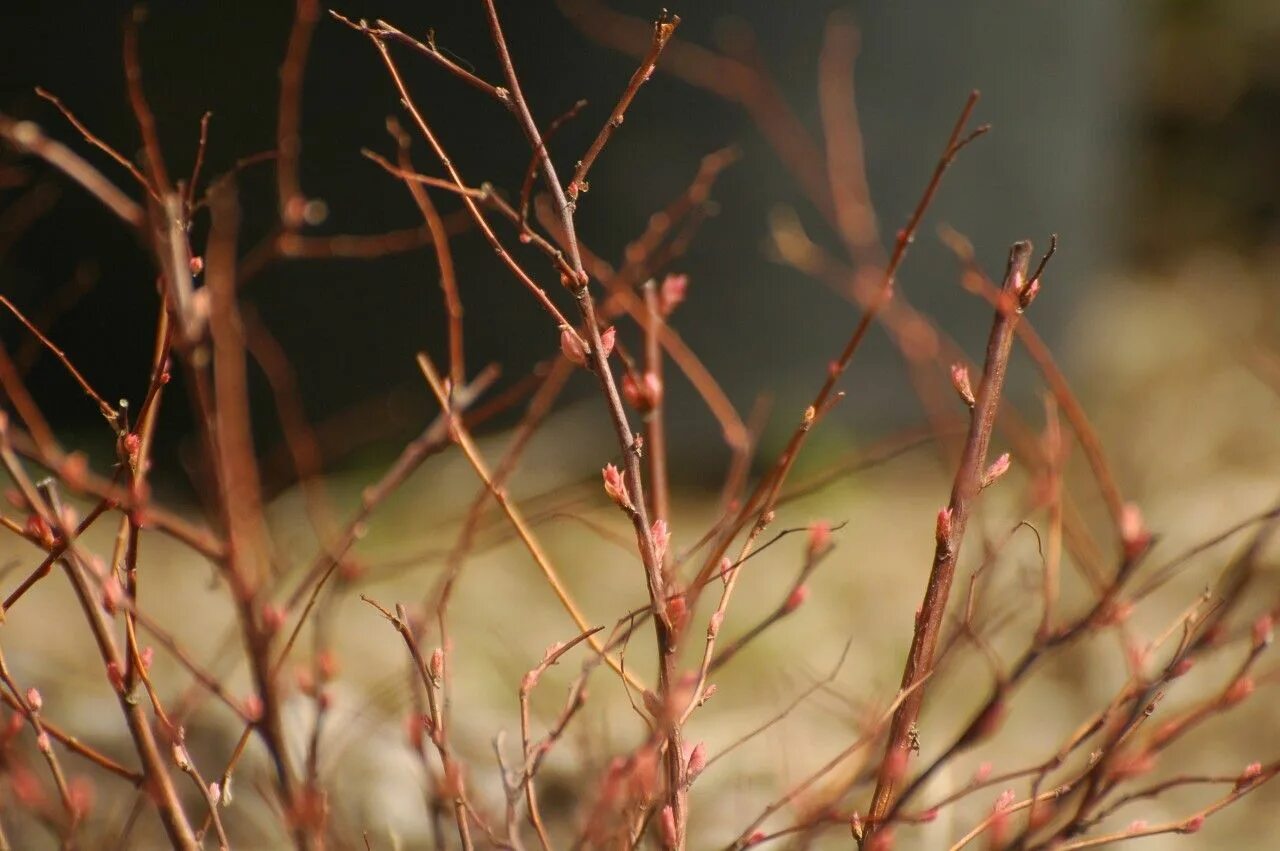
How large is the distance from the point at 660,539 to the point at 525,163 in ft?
4.27

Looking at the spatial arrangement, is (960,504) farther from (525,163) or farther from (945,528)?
(525,163)

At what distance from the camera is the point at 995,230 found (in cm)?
216

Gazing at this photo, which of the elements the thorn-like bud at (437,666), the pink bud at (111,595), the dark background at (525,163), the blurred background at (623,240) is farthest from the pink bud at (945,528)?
the dark background at (525,163)

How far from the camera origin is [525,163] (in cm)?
183

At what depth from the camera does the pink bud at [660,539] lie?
0.61m

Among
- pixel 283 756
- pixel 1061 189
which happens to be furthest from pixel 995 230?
pixel 283 756

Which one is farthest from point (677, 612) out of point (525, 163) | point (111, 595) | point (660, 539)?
point (525, 163)

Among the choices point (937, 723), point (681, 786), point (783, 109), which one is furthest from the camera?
point (783, 109)

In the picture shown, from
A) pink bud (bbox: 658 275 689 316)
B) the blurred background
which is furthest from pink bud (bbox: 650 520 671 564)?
the blurred background

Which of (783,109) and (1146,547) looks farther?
(783,109)

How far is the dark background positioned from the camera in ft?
5.86

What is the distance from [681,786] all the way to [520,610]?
4.13 feet

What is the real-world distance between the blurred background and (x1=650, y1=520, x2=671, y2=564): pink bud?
2.99 feet

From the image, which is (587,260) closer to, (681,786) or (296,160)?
(296,160)
